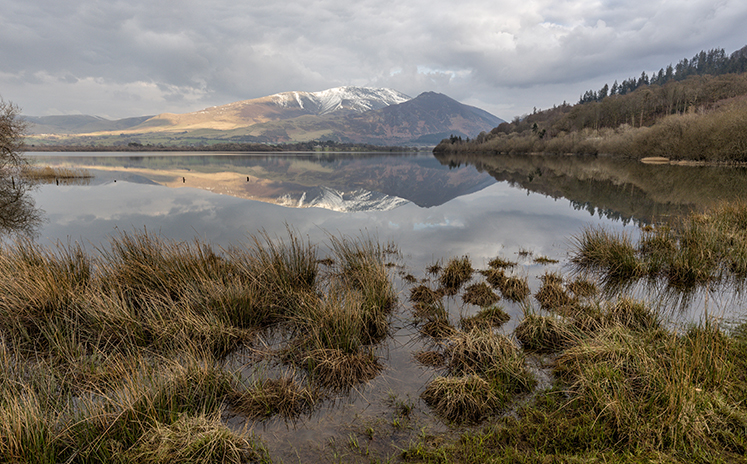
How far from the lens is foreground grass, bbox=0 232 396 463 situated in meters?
2.96

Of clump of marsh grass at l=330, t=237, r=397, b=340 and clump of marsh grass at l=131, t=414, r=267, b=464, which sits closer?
clump of marsh grass at l=131, t=414, r=267, b=464

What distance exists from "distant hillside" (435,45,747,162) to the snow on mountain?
35.5 m

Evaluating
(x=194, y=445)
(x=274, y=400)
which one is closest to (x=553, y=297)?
(x=274, y=400)

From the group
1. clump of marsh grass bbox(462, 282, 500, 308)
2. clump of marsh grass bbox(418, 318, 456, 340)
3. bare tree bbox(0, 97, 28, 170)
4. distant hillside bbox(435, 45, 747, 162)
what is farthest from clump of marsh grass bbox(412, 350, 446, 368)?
distant hillside bbox(435, 45, 747, 162)

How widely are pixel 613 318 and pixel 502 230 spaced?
822 centimetres

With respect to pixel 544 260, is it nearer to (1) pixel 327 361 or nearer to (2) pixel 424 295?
(2) pixel 424 295

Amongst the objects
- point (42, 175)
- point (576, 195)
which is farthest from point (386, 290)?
point (42, 175)

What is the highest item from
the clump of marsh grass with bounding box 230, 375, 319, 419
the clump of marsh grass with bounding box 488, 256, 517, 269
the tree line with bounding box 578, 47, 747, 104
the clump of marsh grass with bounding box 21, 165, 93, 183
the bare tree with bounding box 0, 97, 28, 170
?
the tree line with bounding box 578, 47, 747, 104

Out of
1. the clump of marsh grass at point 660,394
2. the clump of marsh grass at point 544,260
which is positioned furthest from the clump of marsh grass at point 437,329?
the clump of marsh grass at point 544,260

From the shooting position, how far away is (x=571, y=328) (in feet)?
16.6

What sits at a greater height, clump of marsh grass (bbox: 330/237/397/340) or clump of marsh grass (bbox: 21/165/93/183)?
clump of marsh grass (bbox: 21/165/93/183)

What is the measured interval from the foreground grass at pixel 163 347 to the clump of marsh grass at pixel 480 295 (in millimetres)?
1475

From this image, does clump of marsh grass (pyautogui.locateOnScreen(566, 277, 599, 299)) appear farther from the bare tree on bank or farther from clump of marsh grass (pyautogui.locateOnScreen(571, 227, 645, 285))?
the bare tree on bank

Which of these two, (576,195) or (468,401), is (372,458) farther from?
(576,195)
